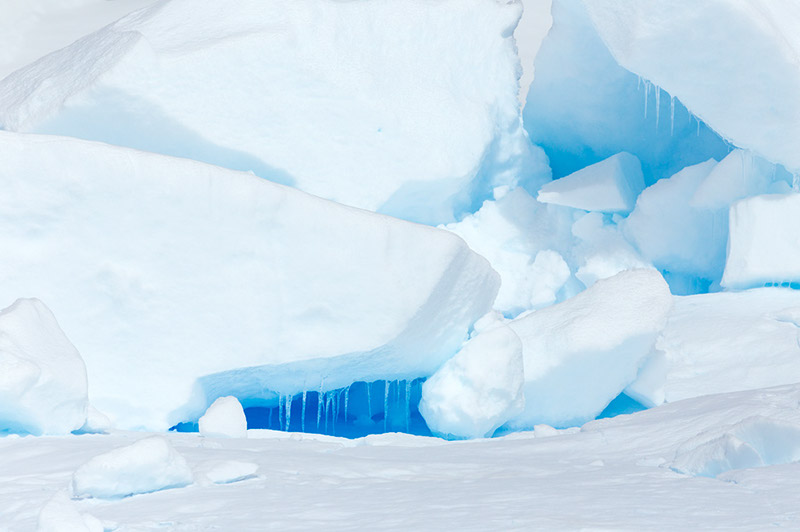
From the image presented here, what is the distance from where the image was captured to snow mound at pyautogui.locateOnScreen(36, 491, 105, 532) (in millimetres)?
1909

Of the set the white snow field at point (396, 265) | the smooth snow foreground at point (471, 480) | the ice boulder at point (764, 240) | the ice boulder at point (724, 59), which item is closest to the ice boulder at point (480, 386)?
the white snow field at point (396, 265)

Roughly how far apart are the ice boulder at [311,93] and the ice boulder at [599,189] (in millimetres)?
493

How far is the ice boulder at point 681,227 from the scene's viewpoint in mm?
5660

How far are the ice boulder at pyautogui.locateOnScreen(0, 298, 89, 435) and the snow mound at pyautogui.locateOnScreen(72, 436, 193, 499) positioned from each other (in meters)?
0.99

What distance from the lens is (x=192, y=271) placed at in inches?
158

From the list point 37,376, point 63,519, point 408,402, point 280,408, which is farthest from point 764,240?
point 63,519

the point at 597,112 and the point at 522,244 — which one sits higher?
the point at 597,112

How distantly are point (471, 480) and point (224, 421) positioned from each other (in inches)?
59.1

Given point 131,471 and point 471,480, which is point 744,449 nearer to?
A: point 471,480

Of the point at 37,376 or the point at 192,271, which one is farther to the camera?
the point at 192,271

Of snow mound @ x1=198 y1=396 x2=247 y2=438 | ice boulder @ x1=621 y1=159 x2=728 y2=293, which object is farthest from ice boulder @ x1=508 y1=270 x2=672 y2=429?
snow mound @ x1=198 y1=396 x2=247 y2=438

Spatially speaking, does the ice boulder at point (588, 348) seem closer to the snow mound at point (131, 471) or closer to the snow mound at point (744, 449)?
the snow mound at point (744, 449)

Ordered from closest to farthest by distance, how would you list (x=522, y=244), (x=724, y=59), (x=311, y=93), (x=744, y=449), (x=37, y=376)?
(x=744, y=449) → (x=37, y=376) → (x=724, y=59) → (x=311, y=93) → (x=522, y=244)

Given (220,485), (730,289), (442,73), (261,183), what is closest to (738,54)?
(730,289)
